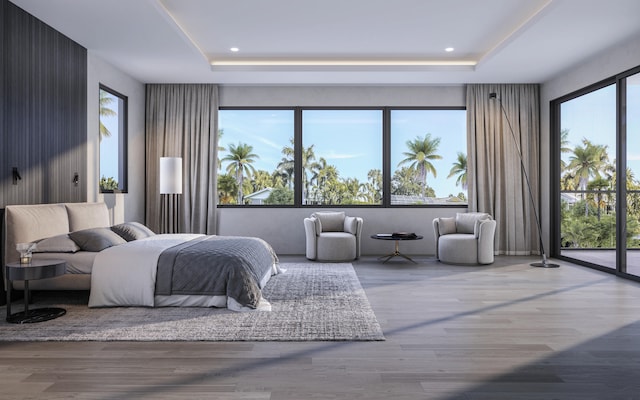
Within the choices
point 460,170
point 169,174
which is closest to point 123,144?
point 169,174

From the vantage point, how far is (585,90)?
6375 mm

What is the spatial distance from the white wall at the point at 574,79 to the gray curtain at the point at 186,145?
5453 millimetres

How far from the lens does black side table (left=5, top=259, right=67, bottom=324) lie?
11.2 ft

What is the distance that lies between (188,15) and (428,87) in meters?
4.25

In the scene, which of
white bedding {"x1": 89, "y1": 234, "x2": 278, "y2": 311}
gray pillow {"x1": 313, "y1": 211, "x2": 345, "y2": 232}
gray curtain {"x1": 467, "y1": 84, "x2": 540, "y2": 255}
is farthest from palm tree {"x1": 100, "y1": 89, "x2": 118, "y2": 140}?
gray curtain {"x1": 467, "y1": 84, "x2": 540, "y2": 255}

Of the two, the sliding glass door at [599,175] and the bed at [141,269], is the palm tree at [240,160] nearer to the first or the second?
the bed at [141,269]

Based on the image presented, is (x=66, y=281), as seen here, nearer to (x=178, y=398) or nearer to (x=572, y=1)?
(x=178, y=398)

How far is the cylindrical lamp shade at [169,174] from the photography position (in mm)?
6875

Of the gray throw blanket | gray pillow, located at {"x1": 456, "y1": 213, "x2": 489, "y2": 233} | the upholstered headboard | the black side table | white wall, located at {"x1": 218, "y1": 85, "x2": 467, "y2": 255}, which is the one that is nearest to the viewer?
the black side table

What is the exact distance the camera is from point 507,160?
299 inches

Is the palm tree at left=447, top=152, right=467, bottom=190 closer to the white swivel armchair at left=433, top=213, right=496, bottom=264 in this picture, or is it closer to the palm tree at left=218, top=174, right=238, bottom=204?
the white swivel armchair at left=433, top=213, right=496, bottom=264

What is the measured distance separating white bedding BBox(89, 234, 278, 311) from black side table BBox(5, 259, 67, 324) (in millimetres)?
349

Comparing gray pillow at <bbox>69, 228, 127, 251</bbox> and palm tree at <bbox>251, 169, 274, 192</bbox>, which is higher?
palm tree at <bbox>251, 169, 274, 192</bbox>

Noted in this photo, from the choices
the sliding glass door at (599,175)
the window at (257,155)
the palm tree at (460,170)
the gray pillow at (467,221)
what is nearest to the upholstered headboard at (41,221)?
the window at (257,155)
